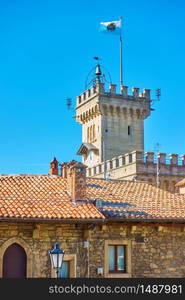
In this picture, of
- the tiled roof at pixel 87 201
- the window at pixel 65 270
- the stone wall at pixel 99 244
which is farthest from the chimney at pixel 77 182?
the window at pixel 65 270

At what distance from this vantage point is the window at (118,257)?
20.2 m

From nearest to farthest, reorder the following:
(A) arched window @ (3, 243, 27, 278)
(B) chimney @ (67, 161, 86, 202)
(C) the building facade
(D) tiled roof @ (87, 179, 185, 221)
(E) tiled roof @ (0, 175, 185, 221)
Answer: (A) arched window @ (3, 243, 27, 278) → (E) tiled roof @ (0, 175, 185, 221) → (D) tiled roof @ (87, 179, 185, 221) → (B) chimney @ (67, 161, 86, 202) → (C) the building facade

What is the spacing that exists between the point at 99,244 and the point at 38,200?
8.53ft

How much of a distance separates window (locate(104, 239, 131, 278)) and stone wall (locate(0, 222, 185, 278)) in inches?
1.4

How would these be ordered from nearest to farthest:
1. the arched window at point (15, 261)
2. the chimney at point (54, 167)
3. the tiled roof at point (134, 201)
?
the arched window at point (15, 261) < the tiled roof at point (134, 201) < the chimney at point (54, 167)

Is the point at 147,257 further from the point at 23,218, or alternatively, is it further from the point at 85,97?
the point at 85,97

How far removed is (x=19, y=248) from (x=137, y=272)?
4.18 m

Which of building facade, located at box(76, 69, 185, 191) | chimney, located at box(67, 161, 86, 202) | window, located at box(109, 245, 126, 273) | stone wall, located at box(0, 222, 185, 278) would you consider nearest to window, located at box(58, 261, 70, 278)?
stone wall, located at box(0, 222, 185, 278)

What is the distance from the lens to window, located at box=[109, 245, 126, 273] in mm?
20281

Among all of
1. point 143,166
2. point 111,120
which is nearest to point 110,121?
point 111,120

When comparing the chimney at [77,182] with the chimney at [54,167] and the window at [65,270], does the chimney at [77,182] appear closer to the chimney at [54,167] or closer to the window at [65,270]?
the window at [65,270]

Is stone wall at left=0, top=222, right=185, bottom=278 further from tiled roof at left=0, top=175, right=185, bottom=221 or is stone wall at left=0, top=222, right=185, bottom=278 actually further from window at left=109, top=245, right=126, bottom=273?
tiled roof at left=0, top=175, right=185, bottom=221

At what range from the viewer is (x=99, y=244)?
2006 cm

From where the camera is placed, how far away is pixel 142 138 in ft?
184
